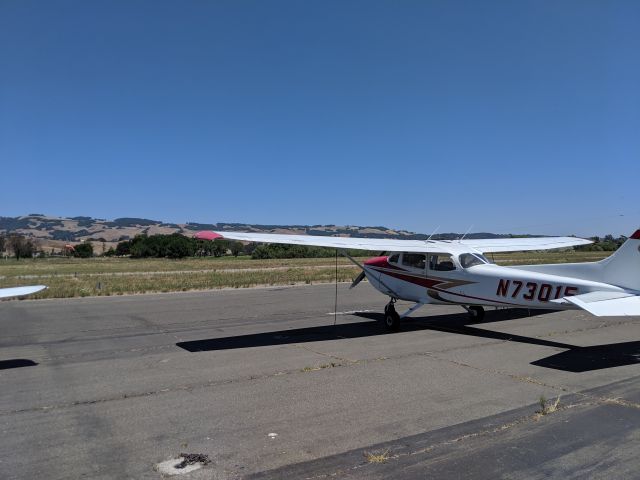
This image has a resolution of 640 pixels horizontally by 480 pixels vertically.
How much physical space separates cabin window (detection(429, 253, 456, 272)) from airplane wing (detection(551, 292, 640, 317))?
2910 mm

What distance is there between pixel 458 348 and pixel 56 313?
12.3 m

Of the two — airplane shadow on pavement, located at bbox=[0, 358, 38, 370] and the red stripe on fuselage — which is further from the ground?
the red stripe on fuselage

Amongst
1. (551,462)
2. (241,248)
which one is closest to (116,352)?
(551,462)

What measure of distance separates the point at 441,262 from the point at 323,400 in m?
6.48

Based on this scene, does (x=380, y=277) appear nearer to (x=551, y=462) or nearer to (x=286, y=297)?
(x=286, y=297)

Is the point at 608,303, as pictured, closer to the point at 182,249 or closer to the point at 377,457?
the point at 377,457

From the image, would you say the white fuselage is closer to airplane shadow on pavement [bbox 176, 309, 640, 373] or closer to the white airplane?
the white airplane

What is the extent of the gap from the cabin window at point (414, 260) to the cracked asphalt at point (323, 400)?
5.10 ft

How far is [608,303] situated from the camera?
8641 millimetres

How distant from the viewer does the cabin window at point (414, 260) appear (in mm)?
12547

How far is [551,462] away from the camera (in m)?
4.61

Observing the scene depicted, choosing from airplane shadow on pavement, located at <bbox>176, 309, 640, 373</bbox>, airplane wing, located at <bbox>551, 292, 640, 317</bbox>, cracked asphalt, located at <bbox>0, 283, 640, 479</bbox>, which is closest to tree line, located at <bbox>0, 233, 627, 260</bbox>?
airplane shadow on pavement, located at <bbox>176, 309, 640, 373</bbox>

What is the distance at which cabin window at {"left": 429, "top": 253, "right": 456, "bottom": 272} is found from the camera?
39.2ft

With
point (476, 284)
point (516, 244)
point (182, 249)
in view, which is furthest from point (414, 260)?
point (182, 249)
